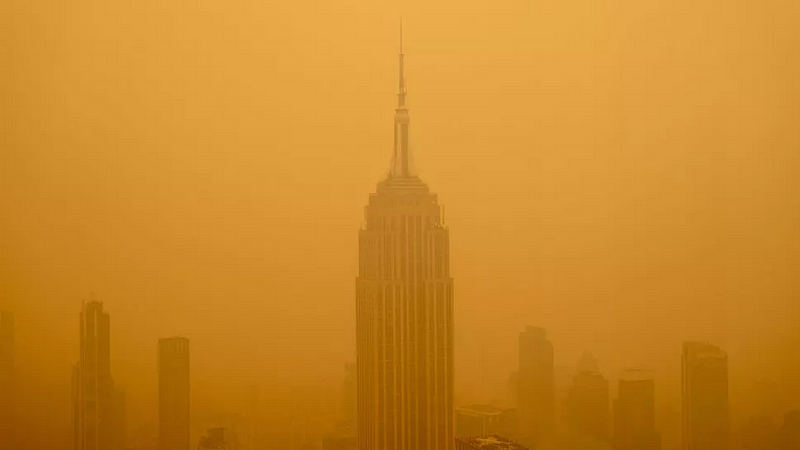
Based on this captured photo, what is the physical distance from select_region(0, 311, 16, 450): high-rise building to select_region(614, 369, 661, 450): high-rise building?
2054mm

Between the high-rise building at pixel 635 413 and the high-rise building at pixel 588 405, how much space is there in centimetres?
5

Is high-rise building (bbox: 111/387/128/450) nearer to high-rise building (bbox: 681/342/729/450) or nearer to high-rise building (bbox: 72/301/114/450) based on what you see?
high-rise building (bbox: 72/301/114/450)

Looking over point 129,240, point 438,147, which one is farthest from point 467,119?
point 129,240

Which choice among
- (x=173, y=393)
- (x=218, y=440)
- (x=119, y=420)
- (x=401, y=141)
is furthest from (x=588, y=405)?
(x=119, y=420)

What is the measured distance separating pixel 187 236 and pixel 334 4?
0.96 m

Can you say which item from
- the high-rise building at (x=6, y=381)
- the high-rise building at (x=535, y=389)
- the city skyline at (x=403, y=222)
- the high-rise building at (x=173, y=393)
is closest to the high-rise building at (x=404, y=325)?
the city skyline at (x=403, y=222)

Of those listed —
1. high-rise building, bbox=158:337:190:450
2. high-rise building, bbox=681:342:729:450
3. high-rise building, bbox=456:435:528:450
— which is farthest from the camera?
high-rise building, bbox=681:342:729:450

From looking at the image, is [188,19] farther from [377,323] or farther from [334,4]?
[377,323]

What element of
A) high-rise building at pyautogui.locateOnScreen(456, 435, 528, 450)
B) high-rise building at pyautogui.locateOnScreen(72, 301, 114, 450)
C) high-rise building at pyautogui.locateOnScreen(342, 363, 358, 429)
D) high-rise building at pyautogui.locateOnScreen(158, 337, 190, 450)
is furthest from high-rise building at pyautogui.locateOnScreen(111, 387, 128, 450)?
high-rise building at pyautogui.locateOnScreen(456, 435, 528, 450)

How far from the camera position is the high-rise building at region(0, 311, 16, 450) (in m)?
3.14

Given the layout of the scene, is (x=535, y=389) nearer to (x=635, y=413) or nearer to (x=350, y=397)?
(x=635, y=413)

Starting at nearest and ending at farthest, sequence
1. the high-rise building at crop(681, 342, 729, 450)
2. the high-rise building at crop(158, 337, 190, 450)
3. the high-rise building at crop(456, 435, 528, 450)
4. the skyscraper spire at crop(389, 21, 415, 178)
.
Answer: the high-rise building at crop(456, 435, 528, 450) → the high-rise building at crop(158, 337, 190, 450) → the skyscraper spire at crop(389, 21, 415, 178) → the high-rise building at crop(681, 342, 729, 450)

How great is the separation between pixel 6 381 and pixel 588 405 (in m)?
1.98

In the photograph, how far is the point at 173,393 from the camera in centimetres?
318
